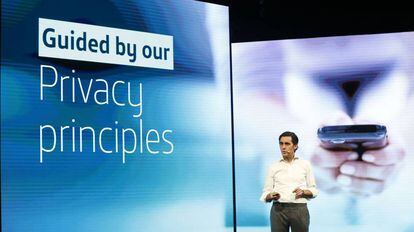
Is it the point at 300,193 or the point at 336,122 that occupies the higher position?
the point at 336,122

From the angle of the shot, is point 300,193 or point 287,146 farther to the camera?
point 287,146

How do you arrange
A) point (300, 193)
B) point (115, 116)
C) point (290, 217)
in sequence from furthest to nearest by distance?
point (115, 116), point (290, 217), point (300, 193)

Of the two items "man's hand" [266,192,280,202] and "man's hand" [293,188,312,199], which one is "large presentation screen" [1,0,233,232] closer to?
"man's hand" [266,192,280,202]

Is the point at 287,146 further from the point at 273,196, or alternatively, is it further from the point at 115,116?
the point at 115,116

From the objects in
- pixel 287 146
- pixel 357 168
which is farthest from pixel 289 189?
pixel 357 168

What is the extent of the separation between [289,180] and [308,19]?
2.67 m

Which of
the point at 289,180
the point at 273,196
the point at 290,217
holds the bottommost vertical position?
the point at 290,217

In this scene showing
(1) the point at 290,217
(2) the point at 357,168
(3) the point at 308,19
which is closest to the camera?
(1) the point at 290,217

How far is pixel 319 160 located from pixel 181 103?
1.65 meters

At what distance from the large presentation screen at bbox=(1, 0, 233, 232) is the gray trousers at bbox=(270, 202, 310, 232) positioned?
1.13 meters

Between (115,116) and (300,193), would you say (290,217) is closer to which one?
(300,193)

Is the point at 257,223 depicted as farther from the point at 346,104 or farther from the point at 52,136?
the point at 52,136

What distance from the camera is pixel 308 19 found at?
727 cm

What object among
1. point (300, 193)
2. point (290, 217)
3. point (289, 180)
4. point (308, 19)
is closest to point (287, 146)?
point (289, 180)
